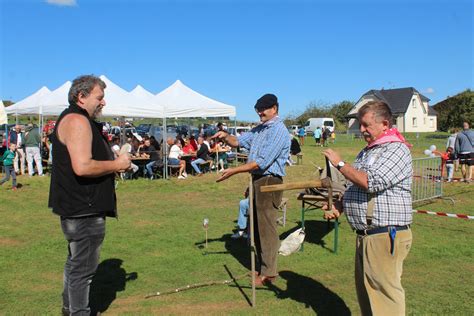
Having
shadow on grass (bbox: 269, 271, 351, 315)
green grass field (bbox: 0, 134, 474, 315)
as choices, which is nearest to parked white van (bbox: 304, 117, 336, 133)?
green grass field (bbox: 0, 134, 474, 315)

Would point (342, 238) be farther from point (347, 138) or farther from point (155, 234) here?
point (347, 138)

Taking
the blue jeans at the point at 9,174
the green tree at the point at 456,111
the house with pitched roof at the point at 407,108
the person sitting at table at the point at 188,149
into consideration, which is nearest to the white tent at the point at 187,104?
the person sitting at table at the point at 188,149

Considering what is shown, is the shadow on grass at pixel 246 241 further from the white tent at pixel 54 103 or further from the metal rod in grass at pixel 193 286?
the white tent at pixel 54 103

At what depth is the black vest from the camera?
3.45 m

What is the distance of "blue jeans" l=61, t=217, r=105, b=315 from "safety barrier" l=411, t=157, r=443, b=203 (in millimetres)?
8844

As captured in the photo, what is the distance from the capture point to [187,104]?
16891mm

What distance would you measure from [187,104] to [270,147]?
12.4 metres

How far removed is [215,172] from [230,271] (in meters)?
11.9

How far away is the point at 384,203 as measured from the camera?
3.12 meters

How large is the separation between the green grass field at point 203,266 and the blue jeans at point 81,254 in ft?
2.77

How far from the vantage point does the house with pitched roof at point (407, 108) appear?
59688mm

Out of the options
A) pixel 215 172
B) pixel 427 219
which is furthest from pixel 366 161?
pixel 215 172

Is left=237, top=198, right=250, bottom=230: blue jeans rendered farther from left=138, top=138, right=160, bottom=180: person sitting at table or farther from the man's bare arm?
left=138, top=138, right=160, bottom=180: person sitting at table

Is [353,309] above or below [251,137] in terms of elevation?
below
